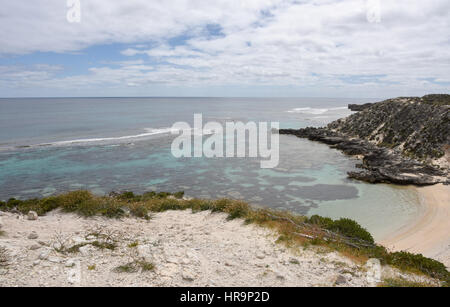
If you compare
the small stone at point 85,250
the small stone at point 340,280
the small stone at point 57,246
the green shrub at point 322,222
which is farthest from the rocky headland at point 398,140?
the small stone at point 57,246

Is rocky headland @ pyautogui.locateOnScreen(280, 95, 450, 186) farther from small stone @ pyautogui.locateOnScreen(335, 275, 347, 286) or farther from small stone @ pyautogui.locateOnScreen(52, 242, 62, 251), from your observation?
small stone @ pyautogui.locateOnScreen(52, 242, 62, 251)

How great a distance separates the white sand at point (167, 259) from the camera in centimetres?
895

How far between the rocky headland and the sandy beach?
710 centimetres

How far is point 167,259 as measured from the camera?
34.0 ft

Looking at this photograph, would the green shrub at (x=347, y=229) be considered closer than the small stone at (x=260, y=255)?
No

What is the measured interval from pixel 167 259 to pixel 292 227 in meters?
7.10

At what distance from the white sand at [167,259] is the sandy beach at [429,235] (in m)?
Answer: 6.02

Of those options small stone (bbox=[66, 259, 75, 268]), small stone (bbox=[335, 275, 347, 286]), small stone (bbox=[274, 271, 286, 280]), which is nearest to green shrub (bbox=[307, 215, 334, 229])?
small stone (bbox=[335, 275, 347, 286])

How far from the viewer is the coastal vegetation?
11.7 metres

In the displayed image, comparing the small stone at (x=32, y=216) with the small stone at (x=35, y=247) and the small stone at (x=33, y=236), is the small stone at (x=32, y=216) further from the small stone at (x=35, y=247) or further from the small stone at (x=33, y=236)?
the small stone at (x=35, y=247)

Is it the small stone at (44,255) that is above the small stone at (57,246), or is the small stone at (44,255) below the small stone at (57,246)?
above

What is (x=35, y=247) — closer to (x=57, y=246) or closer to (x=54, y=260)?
(x=57, y=246)

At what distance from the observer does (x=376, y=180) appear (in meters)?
31.2
